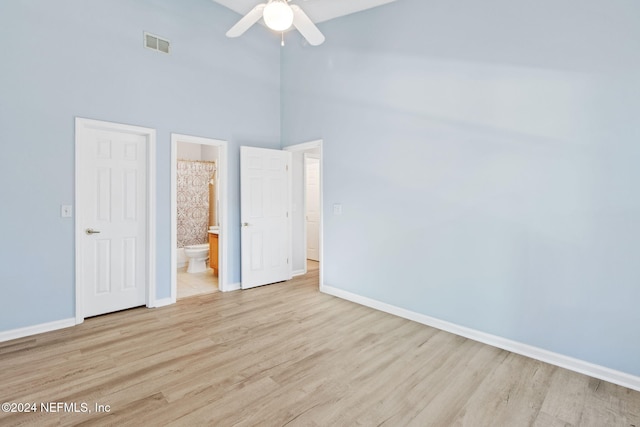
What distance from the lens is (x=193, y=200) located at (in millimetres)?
6344

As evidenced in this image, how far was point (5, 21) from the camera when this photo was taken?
2771 mm

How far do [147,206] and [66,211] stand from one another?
755 mm

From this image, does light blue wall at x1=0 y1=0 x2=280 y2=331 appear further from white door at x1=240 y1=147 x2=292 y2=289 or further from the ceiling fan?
the ceiling fan

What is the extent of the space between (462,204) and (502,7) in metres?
1.77

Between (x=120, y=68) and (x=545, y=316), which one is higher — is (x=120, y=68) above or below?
above

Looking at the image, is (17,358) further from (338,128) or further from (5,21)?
(338,128)

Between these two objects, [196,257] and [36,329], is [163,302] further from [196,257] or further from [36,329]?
[196,257]

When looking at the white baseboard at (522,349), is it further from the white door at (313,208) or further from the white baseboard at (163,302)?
the white door at (313,208)

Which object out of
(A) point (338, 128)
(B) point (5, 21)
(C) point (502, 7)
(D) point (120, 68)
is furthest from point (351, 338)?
(B) point (5, 21)

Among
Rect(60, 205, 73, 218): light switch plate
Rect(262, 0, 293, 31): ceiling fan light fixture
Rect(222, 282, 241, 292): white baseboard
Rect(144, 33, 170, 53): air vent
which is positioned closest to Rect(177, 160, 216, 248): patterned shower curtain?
Rect(222, 282, 241, 292): white baseboard

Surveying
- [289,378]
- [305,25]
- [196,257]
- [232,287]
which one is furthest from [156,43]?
[289,378]

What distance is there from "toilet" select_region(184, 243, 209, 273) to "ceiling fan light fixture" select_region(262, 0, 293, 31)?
167 inches

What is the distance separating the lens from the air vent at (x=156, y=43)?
3559mm

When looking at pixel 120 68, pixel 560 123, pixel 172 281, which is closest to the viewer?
pixel 560 123
